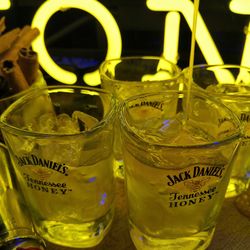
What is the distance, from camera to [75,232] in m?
0.52

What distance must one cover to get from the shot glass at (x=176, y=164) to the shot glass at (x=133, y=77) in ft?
0.18

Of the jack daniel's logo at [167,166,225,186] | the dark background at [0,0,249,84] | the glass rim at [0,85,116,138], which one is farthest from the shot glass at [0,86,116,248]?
the dark background at [0,0,249,84]

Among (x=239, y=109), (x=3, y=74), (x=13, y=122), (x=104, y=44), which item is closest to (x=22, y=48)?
(x=3, y=74)

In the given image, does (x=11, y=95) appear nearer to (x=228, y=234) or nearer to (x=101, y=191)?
(x=101, y=191)

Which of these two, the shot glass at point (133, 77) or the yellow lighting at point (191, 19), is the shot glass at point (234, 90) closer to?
the shot glass at point (133, 77)

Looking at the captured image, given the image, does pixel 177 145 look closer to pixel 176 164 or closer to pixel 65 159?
pixel 176 164

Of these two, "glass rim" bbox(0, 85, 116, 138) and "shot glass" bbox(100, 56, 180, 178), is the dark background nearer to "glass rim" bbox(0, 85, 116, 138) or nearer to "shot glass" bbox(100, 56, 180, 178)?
"shot glass" bbox(100, 56, 180, 178)

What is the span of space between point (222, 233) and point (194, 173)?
6.9 inches

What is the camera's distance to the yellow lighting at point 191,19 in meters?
0.86

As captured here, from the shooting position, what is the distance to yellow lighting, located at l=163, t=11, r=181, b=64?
879mm

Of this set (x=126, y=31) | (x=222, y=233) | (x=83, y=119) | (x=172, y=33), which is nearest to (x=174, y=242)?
(x=222, y=233)

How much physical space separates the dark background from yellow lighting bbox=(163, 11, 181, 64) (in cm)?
22

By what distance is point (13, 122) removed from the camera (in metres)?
0.50

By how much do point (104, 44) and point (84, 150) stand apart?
774 millimetres
